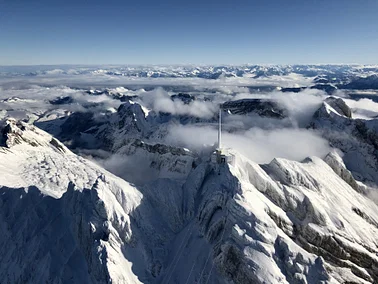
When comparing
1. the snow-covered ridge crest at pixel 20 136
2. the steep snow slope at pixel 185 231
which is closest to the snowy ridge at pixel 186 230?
the steep snow slope at pixel 185 231

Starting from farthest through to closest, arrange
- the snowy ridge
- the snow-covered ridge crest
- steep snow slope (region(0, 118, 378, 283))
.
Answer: the snow-covered ridge crest < the snowy ridge < steep snow slope (region(0, 118, 378, 283))

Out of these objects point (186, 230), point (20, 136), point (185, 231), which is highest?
point (20, 136)

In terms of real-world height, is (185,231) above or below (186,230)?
below

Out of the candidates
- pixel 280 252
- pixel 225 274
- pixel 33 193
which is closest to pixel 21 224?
pixel 33 193

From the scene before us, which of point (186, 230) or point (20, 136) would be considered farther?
point (20, 136)

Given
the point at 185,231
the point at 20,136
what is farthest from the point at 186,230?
the point at 20,136

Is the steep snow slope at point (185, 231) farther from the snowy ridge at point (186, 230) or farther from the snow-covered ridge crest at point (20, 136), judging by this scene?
the snow-covered ridge crest at point (20, 136)

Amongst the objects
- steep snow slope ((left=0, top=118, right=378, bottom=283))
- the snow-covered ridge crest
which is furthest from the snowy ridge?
the snow-covered ridge crest

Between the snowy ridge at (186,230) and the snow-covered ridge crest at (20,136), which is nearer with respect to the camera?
the snowy ridge at (186,230)

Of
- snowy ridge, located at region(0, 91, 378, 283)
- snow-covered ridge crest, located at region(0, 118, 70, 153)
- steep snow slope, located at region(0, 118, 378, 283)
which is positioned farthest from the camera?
snow-covered ridge crest, located at region(0, 118, 70, 153)

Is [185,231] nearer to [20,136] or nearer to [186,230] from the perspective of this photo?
[186,230]

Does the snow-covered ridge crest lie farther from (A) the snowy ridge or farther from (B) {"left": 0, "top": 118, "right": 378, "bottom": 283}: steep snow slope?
(B) {"left": 0, "top": 118, "right": 378, "bottom": 283}: steep snow slope

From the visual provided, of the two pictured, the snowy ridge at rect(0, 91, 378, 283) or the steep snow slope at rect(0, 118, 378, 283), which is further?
the snowy ridge at rect(0, 91, 378, 283)
